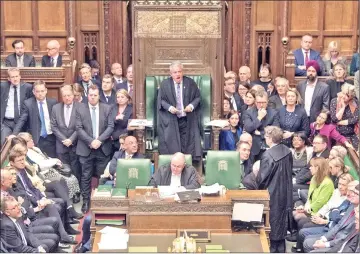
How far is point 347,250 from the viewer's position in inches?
454

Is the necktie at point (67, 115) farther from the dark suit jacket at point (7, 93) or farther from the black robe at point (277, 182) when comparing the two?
the black robe at point (277, 182)

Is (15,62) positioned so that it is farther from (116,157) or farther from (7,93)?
(116,157)

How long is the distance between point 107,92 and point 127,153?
5.96ft

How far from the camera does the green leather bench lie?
14.4 meters

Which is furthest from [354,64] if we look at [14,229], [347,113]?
[14,229]

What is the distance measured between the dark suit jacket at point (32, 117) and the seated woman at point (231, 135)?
2237 millimetres

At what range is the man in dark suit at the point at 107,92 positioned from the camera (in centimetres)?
1488

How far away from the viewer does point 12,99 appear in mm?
14805

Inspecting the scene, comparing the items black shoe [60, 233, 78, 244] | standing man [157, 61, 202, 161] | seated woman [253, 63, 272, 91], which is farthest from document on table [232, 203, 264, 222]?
seated woman [253, 63, 272, 91]

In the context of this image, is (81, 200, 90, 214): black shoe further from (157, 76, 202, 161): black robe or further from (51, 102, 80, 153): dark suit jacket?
(157, 76, 202, 161): black robe

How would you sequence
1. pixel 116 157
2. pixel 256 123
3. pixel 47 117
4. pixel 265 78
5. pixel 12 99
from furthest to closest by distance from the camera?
1. pixel 265 78
2. pixel 12 99
3. pixel 47 117
4. pixel 256 123
5. pixel 116 157

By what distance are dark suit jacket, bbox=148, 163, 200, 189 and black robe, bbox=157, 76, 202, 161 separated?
1.75 metres

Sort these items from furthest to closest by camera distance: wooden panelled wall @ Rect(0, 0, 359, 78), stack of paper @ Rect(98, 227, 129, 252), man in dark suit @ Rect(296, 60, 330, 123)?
wooden panelled wall @ Rect(0, 0, 359, 78)
man in dark suit @ Rect(296, 60, 330, 123)
stack of paper @ Rect(98, 227, 129, 252)

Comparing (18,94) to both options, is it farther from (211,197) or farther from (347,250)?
(347,250)
